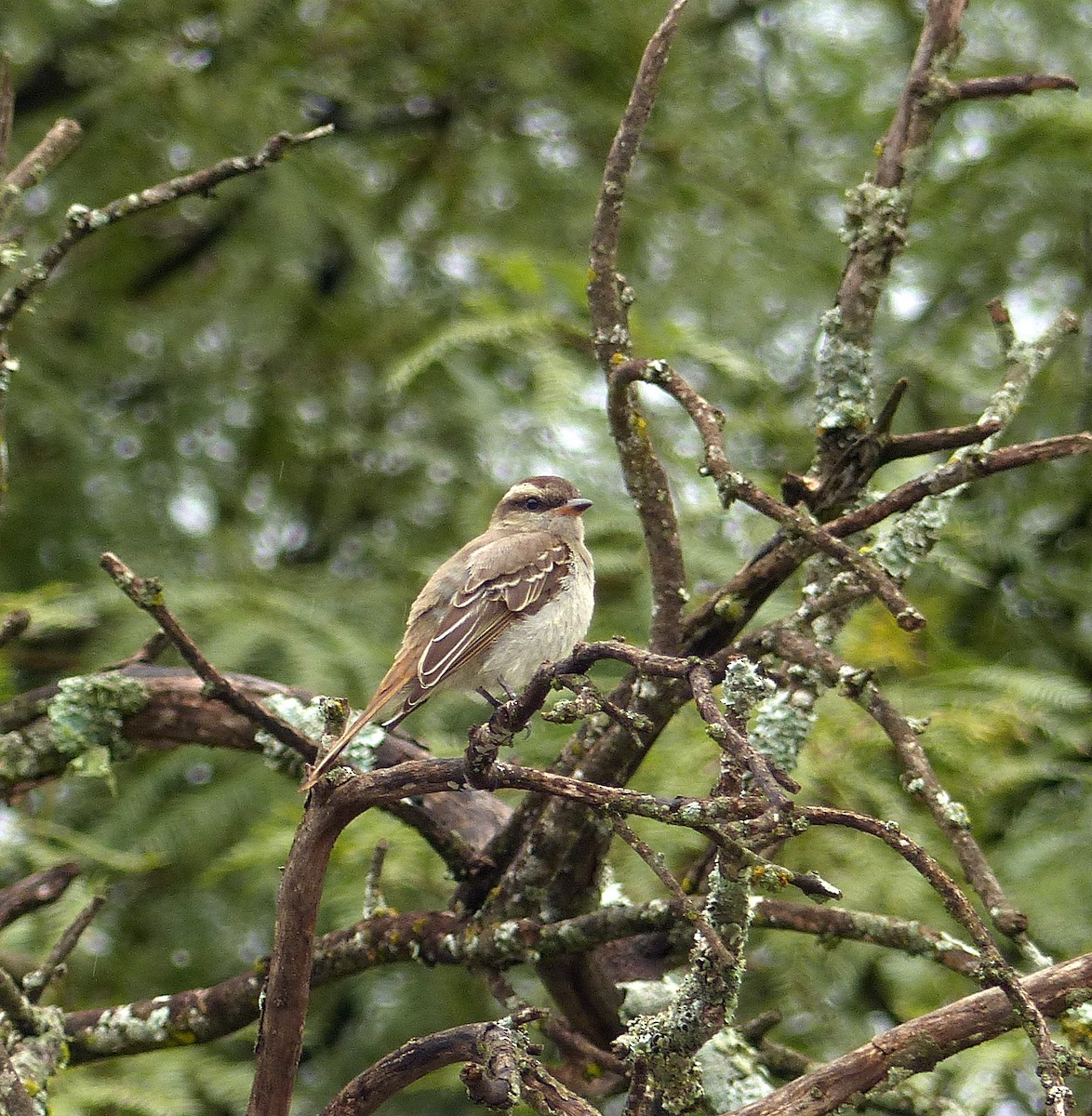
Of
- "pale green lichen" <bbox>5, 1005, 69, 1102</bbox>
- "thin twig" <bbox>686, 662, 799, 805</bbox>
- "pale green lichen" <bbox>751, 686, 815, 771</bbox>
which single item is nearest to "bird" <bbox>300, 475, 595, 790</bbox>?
"pale green lichen" <bbox>751, 686, 815, 771</bbox>

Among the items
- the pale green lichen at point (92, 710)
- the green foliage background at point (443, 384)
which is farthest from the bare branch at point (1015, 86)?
the pale green lichen at point (92, 710)

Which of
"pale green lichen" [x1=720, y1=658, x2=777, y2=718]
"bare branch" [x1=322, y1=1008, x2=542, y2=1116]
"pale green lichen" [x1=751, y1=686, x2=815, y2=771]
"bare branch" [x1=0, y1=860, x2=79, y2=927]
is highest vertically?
"pale green lichen" [x1=751, y1=686, x2=815, y2=771]

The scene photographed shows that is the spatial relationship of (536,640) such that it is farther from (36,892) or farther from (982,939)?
(982,939)

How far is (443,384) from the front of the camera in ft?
20.3

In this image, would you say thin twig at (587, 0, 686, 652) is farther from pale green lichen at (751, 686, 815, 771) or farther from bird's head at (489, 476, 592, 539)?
bird's head at (489, 476, 592, 539)

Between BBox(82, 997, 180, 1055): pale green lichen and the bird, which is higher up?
the bird

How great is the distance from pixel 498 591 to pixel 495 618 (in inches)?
3.7

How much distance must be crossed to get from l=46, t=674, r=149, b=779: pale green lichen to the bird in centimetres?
66

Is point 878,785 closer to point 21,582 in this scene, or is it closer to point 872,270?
point 872,270

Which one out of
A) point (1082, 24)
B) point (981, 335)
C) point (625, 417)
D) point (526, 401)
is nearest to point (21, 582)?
point (526, 401)

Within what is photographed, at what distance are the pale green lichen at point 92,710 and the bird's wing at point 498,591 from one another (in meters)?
0.84

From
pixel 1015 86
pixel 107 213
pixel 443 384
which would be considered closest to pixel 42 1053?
pixel 107 213

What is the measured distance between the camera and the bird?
3939 millimetres

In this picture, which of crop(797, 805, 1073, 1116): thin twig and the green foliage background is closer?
crop(797, 805, 1073, 1116): thin twig
